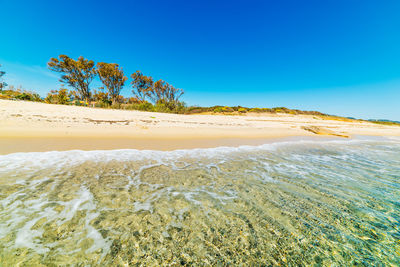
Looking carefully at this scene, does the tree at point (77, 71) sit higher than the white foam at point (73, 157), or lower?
higher

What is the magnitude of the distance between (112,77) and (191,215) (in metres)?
30.8

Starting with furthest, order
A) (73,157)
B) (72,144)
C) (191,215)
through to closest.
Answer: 1. (72,144)
2. (73,157)
3. (191,215)

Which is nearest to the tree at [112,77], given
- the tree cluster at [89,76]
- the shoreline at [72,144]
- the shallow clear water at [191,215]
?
the tree cluster at [89,76]

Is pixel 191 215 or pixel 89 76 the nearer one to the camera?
pixel 191 215

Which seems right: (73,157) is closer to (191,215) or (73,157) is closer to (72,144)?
(72,144)

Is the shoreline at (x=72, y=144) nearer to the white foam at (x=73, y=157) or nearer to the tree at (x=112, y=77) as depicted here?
the white foam at (x=73, y=157)

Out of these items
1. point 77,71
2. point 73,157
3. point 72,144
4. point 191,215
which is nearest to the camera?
point 191,215

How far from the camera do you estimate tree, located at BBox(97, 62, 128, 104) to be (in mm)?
24786

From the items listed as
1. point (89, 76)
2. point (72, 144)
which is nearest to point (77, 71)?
point (89, 76)

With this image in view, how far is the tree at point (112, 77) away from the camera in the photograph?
81.3 ft

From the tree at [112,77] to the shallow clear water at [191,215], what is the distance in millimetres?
26469

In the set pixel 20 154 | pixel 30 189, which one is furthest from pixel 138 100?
pixel 30 189

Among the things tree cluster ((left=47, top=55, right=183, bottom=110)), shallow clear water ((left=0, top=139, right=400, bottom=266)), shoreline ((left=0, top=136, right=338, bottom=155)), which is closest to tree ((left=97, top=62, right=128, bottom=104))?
tree cluster ((left=47, top=55, right=183, bottom=110))

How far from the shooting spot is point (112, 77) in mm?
25938
